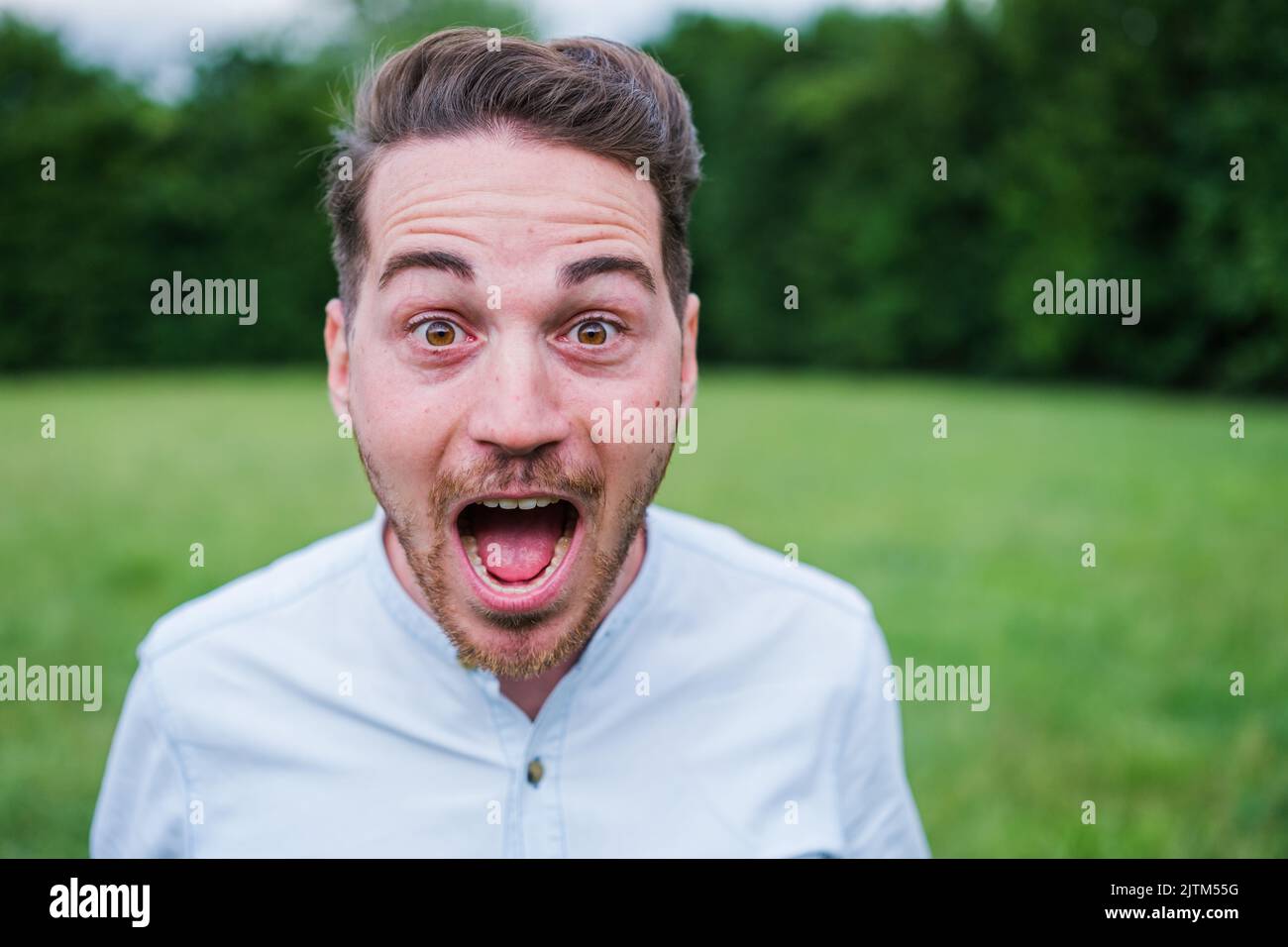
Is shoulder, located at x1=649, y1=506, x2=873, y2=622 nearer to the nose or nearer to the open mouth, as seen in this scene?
the open mouth

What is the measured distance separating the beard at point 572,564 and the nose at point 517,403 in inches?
2.4

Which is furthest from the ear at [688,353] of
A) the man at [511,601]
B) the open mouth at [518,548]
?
the open mouth at [518,548]

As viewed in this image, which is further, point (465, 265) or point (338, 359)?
point (338, 359)

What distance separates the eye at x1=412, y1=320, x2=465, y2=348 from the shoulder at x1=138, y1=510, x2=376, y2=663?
0.52 metres

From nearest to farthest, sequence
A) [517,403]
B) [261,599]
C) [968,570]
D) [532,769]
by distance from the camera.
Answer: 1. [517,403]
2. [532,769]
3. [261,599]
4. [968,570]

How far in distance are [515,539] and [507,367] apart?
413 millimetres

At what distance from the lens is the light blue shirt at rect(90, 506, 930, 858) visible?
2.01m

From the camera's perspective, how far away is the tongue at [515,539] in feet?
6.63

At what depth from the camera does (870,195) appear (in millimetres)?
27328

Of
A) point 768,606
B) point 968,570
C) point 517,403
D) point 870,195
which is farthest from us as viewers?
point 870,195

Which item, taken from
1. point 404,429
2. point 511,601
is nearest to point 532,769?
point 511,601

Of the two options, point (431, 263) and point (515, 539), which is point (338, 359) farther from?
point (515, 539)

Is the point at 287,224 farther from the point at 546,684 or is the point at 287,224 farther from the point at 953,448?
the point at 546,684

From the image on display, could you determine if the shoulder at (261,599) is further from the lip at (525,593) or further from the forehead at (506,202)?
the forehead at (506,202)
